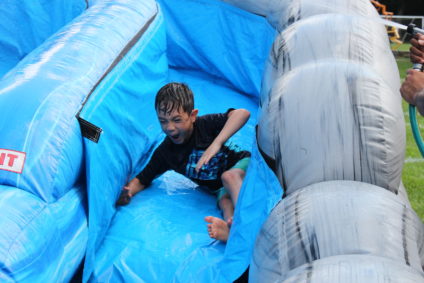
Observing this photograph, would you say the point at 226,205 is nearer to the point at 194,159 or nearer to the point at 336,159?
the point at 194,159

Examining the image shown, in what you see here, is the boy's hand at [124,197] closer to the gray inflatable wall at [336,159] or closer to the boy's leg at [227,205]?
the boy's leg at [227,205]

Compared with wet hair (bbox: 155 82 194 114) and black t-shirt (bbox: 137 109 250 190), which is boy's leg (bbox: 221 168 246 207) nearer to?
black t-shirt (bbox: 137 109 250 190)

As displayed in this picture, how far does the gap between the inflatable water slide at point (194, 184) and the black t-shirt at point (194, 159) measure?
0.07 meters

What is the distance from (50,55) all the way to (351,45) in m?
0.97

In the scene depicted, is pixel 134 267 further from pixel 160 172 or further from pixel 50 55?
pixel 50 55

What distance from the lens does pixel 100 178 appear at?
1789 mm

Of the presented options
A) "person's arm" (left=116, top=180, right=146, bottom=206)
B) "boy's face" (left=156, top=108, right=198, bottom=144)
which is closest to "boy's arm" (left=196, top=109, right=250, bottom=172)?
"boy's face" (left=156, top=108, right=198, bottom=144)

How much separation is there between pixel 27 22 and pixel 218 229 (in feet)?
5.42

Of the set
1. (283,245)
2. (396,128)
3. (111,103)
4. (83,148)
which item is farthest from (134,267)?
(396,128)

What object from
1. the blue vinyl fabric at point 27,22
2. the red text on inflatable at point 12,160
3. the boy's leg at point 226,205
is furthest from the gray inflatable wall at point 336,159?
the blue vinyl fabric at point 27,22

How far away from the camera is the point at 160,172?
83.1 inches

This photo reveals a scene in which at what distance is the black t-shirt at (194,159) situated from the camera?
2.06 m

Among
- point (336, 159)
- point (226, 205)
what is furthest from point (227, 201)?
point (336, 159)

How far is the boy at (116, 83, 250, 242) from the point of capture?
1993 millimetres
